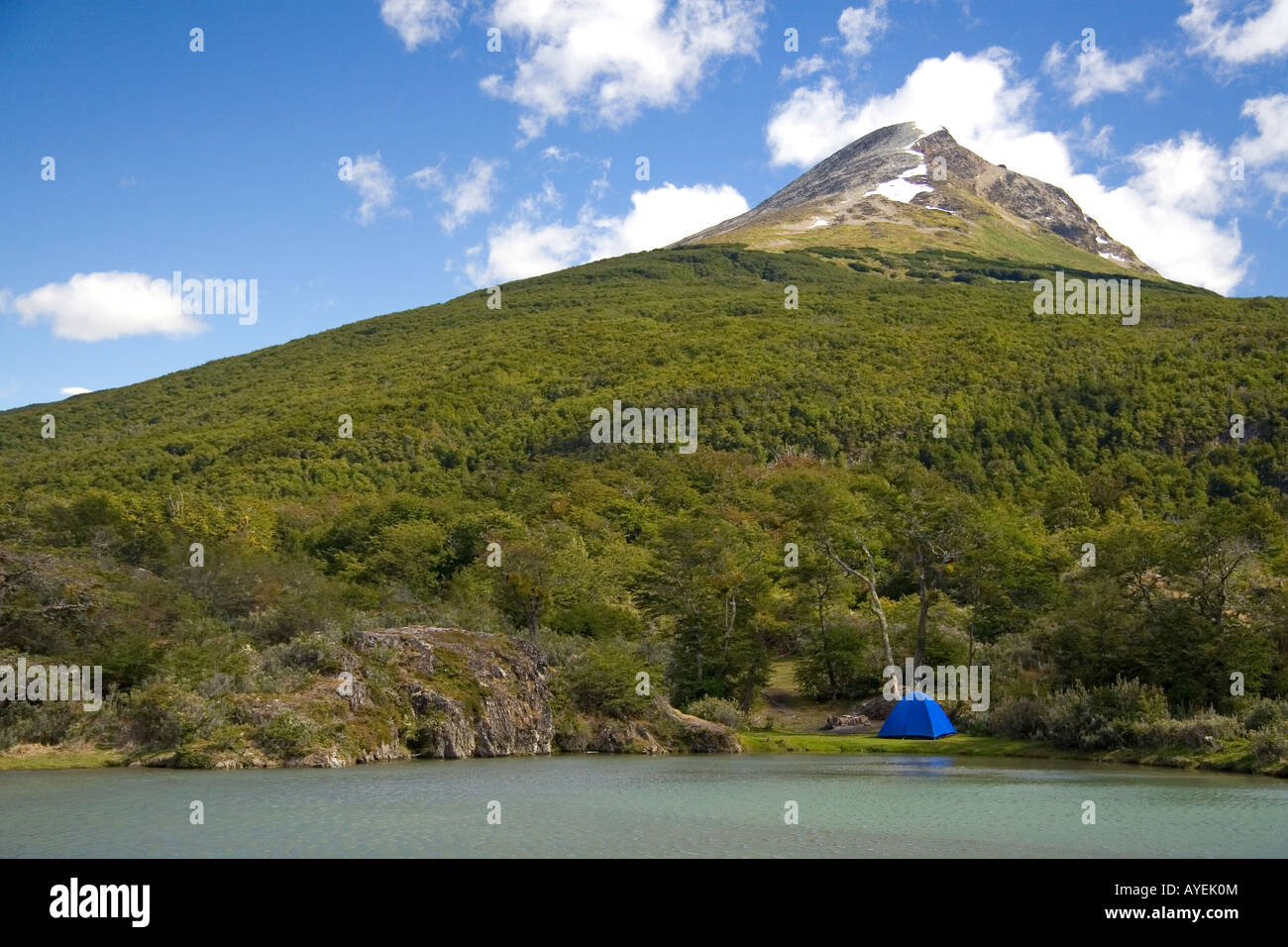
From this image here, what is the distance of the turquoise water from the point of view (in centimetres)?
1596

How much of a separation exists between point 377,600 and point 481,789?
2857cm

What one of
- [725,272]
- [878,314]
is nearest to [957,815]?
[878,314]

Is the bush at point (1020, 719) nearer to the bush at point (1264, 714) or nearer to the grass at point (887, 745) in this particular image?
the grass at point (887, 745)

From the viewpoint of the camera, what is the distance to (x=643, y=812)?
1989cm

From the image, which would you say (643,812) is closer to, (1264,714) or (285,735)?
(285,735)

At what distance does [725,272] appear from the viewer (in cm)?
16675

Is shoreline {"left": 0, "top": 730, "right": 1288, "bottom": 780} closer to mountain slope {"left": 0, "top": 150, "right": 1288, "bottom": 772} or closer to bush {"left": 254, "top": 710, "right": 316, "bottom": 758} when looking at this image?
mountain slope {"left": 0, "top": 150, "right": 1288, "bottom": 772}

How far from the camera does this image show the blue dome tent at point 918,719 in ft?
117

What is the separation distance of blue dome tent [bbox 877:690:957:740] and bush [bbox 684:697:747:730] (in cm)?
506

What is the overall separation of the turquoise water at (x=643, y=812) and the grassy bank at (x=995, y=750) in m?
1.11

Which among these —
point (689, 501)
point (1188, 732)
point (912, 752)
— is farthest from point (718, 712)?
point (689, 501)

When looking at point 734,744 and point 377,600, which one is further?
point 377,600

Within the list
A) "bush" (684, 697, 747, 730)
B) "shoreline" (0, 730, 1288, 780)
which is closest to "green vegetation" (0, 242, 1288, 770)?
"shoreline" (0, 730, 1288, 780)
